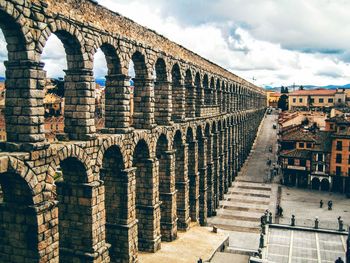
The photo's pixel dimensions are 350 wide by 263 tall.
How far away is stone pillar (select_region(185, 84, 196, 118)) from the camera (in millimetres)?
36375

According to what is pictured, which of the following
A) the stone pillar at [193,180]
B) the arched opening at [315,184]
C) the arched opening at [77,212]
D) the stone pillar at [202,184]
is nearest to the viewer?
the arched opening at [77,212]

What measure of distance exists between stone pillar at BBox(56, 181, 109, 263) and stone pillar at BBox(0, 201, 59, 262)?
9.12ft

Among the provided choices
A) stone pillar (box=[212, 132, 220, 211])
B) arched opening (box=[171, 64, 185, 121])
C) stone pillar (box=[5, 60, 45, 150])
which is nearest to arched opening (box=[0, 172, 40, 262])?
stone pillar (box=[5, 60, 45, 150])

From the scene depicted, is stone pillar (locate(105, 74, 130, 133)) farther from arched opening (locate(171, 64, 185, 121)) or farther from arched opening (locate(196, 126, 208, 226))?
arched opening (locate(196, 126, 208, 226))

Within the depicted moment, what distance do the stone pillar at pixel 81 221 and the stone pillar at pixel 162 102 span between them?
1133cm

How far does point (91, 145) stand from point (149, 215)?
10155 millimetres

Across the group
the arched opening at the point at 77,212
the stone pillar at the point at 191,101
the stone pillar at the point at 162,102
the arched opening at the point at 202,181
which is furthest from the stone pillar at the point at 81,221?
the arched opening at the point at 202,181

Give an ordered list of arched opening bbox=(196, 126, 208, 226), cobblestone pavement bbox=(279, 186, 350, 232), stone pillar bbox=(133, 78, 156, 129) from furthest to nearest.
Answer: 1. cobblestone pavement bbox=(279, 186, 350, 232)
2. arched opening bbox=(196, 126, 208, 226)
3. stone pillar bbox=(133, 78, 156, 129)

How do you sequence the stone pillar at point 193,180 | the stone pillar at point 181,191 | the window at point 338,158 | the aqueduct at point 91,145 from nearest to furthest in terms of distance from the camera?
the aqueduct at point 91,145, the stone pillar at point 181,191, the stone pillar at point 193,180, the window at point 338,158

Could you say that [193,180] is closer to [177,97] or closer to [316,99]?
[177,97]

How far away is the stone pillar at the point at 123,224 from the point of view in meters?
22.6

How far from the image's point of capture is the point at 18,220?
15.0 meters

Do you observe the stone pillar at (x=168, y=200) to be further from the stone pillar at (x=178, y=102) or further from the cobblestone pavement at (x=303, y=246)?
the cobblestone pavement at (x=303, y=246)

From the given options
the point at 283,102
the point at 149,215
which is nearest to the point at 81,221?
the point at 149,215
